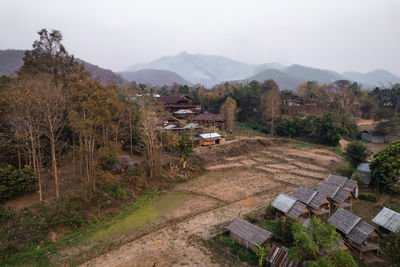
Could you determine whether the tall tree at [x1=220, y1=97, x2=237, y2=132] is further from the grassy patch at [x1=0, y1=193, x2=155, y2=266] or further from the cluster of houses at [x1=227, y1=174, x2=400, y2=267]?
the grassy patch at [x1=0, y1=193, x2=155, y2=266]

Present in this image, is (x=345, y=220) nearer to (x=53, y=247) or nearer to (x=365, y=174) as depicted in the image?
(x=365, y=174)

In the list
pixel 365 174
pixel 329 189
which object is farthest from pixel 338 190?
pixel 365 174

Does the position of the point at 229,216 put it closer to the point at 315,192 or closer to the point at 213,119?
the point at 315,192

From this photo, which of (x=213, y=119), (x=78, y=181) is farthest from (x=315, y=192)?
(x=213, y=119)

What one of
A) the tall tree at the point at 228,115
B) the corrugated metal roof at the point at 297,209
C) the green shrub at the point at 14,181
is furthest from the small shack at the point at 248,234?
the tall tree at the point at 228,115

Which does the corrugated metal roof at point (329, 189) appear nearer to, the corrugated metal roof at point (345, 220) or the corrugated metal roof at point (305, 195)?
the corrugated metal roof at point (305, 195)
